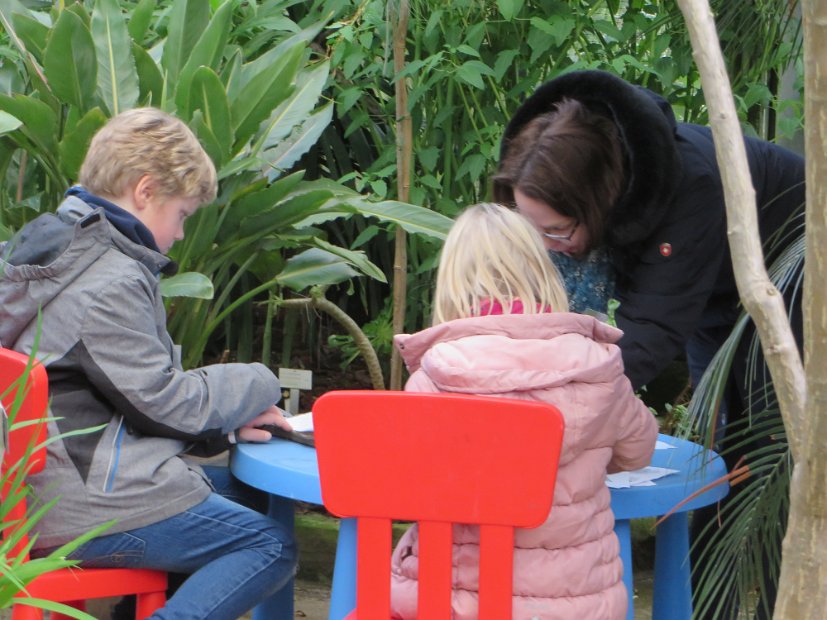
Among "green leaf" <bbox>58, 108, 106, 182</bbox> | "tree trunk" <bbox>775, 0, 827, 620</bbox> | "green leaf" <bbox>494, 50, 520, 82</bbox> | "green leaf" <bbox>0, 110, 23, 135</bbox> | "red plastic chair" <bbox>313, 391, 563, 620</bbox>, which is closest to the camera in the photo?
"tree trunk" <bbox>775, 0, 827, 620</bbox>

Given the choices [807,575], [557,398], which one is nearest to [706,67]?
[807,575]

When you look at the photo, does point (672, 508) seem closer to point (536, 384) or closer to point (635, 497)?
point (635, 497)

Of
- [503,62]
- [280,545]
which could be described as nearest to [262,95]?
[503,62]

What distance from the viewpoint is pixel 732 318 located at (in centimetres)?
241

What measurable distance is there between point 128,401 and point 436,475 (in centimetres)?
65

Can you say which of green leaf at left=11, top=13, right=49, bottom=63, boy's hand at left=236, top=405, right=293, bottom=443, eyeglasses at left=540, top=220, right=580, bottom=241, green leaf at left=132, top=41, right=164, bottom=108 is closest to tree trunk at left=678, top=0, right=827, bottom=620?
eyeglasses at left=540, top=220, right=580, bottom=241

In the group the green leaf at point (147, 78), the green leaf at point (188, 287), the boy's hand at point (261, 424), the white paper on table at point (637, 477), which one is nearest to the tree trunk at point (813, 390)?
the white paper on table at point (637, 477)

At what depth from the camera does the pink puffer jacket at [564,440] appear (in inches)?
67.7

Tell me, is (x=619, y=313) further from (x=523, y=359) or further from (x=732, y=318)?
(x=523, y=359)

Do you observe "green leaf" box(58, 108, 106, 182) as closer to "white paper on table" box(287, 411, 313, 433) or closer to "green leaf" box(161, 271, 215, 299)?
"green leaf" box(161, 271, 215, 299)

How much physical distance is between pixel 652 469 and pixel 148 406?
0.94 meters

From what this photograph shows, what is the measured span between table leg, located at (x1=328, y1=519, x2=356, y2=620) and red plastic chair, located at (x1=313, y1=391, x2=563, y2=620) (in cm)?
18

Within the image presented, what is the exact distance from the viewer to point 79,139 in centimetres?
311

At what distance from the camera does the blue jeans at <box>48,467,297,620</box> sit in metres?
1.99
